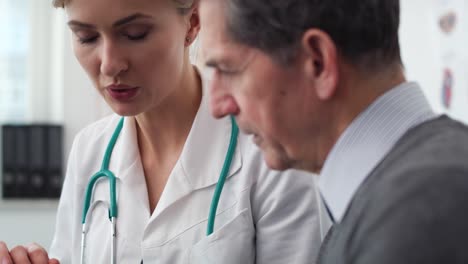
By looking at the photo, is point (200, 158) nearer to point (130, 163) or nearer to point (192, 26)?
point (130, 163)

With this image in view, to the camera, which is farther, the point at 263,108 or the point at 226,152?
the point at 226,152

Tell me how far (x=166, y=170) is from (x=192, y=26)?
311 millimetres

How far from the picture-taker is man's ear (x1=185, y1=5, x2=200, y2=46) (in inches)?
49.6

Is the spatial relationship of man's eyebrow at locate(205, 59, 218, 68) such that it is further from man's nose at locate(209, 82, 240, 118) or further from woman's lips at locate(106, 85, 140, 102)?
woman's lips at locate(106, 85, 140, 102)

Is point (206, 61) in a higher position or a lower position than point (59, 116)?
higher

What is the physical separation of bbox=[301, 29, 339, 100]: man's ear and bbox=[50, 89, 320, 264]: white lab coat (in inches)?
17.8

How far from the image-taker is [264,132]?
834 mm

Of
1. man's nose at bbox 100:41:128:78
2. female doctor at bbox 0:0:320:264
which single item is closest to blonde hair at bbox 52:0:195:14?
female doctor at bbox 0:0:320:264

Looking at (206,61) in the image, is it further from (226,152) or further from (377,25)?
(226,152)

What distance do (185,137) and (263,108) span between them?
57cm

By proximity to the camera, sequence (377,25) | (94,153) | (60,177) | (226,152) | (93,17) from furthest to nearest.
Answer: (60,177) < (94,153) < (226,152) < (93,17) < (377,25)

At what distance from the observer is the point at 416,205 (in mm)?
651

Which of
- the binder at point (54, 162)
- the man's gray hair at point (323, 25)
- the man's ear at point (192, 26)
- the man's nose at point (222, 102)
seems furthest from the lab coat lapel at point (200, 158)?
the binder at point (54, 162)

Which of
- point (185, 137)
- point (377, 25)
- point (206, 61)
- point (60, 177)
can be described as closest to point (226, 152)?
point (185, 137)
